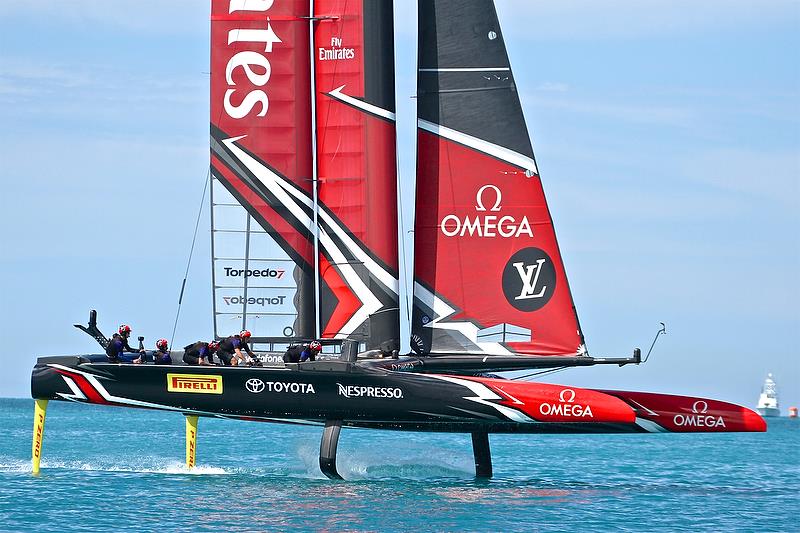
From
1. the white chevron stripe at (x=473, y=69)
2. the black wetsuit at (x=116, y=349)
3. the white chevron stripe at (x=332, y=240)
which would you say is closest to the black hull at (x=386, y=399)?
the black wetsuit at (x=116, y=349)

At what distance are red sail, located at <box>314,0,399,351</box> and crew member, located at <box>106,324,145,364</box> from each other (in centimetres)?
315

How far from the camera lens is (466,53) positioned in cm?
2019

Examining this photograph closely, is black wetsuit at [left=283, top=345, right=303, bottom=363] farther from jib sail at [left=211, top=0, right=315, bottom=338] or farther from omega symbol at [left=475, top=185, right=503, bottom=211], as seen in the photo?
omega symbol at [left=475, top=185, right=503, bottom=211]

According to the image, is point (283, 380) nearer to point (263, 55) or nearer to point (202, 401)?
point (202, 401)

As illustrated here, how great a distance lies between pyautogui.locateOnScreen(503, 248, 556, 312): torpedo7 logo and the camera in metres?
20.0

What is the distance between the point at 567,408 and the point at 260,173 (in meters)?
6.43

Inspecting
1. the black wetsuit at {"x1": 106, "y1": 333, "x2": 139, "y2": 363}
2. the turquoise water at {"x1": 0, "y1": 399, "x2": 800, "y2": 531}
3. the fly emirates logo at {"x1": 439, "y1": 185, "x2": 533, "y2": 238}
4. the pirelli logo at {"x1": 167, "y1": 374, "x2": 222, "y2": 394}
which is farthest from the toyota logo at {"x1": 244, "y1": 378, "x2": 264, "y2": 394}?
the fly emirates logo at {"x1": 439, "y1": 185, "x2": 533, "y2": 238}

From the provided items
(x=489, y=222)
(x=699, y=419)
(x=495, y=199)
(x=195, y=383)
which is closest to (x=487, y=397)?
(x=489, y=222)

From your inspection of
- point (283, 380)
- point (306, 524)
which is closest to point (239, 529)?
point (306, 524)

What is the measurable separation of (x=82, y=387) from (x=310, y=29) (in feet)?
22.9

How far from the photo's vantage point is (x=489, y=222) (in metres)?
20.1

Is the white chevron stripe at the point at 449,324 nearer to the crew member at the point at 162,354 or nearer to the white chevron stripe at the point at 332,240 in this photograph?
the white chevron stripe at the point at 332,240

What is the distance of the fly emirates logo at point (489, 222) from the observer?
20.0m

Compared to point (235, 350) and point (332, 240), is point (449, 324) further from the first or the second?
point (235, 350)
